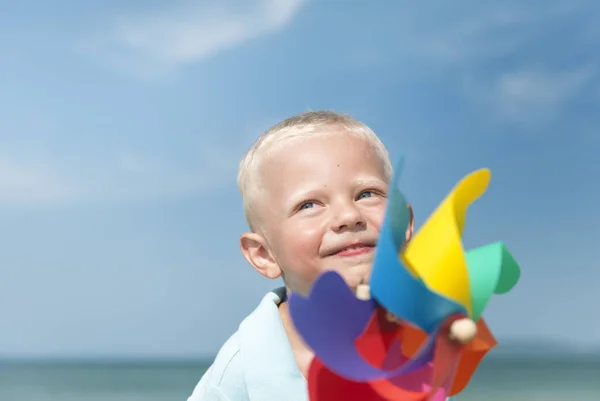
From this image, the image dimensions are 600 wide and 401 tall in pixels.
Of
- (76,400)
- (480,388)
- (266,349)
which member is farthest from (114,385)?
(266,349)

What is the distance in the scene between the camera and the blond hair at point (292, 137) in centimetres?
241

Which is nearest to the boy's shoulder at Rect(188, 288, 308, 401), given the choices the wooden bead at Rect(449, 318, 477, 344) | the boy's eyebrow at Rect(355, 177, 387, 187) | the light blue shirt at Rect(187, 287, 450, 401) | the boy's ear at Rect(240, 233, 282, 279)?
the light blue shirt at Rect(187, 287, 450, 401)

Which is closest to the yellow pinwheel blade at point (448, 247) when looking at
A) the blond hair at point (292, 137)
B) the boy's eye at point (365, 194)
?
the boy's eye at point (365, 194)

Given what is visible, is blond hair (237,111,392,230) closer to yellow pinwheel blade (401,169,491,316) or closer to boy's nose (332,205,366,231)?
boy's nose (332,205,366,231)

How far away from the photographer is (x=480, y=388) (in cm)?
Result: 1711

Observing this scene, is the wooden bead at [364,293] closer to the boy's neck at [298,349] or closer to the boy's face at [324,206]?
the boy's face at [324,206]

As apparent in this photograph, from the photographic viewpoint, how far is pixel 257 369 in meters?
2.47

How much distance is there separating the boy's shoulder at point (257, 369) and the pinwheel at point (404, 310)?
1.37 feet

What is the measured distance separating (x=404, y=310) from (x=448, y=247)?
0.57ft

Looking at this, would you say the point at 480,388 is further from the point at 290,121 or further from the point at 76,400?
the point at 290,121

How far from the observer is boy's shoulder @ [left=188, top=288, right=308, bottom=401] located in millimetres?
2432

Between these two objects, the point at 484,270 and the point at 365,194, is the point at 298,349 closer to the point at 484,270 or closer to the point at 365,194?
the point at 365,194

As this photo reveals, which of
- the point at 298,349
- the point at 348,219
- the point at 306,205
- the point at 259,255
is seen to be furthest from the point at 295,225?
the point at 298,349

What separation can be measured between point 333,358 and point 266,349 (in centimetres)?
78
